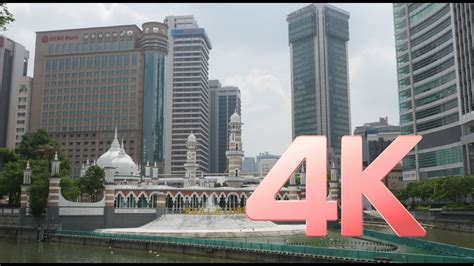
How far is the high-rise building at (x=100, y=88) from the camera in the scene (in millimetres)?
144500

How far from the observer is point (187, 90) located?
175 m

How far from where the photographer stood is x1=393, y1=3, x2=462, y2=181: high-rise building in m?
88.9

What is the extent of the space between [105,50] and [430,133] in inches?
3922

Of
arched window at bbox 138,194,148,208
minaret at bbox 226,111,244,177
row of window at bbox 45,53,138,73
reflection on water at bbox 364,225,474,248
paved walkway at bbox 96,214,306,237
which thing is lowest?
reflection on water at bbox 364,225,474,248

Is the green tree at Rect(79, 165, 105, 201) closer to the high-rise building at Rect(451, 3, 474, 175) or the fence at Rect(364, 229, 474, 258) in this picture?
the fence at Rect(364, 229, 474, 258)

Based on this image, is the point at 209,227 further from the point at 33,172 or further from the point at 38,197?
the point at 33,172

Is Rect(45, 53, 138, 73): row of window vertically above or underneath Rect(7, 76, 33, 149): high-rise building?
above

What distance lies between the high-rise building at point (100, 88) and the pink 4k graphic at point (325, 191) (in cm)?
12520

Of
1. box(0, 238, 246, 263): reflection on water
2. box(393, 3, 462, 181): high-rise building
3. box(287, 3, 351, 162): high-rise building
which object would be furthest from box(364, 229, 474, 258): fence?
box(287, 3, 351, 162): high-rise building

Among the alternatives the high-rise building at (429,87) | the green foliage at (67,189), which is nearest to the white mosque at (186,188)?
the green foliage at (67,189)

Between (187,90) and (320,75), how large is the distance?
53088mm

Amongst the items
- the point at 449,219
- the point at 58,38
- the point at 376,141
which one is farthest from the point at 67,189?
the point at 376,141

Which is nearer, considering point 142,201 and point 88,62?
point 142,201

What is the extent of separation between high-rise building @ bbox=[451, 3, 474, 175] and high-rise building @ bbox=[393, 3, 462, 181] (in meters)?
3.34
